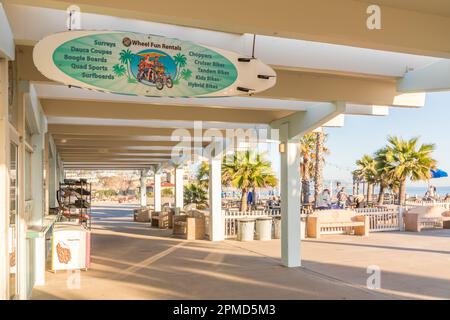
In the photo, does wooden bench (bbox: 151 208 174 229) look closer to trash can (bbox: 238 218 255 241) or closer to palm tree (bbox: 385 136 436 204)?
trash can (bbox: 238 218 255 241)

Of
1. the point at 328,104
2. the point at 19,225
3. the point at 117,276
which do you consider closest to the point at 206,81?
the point at 19,225

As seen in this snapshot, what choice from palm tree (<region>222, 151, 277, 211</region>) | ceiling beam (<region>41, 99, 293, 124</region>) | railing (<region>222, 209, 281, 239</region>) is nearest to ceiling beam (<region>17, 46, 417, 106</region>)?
ceiling beam (<region>41, 99, 293, 124</region>)

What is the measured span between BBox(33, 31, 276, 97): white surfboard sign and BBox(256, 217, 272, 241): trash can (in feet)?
36.6

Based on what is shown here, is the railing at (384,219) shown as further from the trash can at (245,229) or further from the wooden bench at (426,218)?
the trash can at (245,229)

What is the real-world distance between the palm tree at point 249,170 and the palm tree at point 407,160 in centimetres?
700

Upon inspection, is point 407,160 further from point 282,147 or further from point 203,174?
point 282,147

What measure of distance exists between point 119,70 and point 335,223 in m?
13.3

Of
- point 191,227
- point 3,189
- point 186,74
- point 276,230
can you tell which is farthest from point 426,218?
point 3,189

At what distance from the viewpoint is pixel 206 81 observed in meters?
4.10

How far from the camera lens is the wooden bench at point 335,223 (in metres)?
15.4

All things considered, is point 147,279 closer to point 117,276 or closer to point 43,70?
point 117,276

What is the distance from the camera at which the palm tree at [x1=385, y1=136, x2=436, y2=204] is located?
21.8 m

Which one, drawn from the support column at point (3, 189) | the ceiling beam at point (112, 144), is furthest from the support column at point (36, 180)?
the ceiling beam at point (112, 144)

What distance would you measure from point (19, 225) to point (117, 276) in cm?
334
